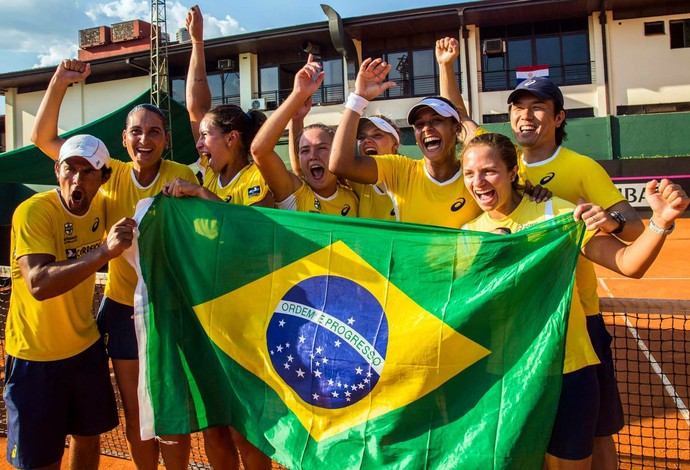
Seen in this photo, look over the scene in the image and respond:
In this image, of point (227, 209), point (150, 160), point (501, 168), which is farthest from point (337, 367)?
point (150, 160)

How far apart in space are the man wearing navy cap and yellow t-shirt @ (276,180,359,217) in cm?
116

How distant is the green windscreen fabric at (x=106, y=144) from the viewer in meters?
10.0

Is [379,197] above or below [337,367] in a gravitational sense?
above

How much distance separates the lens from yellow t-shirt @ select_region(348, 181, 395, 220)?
12.8ft

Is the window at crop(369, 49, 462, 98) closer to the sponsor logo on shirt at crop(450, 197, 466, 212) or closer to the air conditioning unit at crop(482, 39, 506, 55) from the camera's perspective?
the air conditioning unit at crop(482, 39, 506, 55)

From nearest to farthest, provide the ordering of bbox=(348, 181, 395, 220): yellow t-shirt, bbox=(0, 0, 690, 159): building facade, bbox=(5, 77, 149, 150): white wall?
1. bbox=(348, 181, 395, 220): yellow t-shirt
2. bbox=(0, 0, 690, 159): building facade
3. bbox=(5, 77, 149, 150): white wall

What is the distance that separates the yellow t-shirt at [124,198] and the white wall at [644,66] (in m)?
24.0

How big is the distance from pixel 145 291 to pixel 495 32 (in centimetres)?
2480

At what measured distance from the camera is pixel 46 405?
3.36 metres

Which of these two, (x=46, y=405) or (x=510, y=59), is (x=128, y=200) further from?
(x=510, y=59)

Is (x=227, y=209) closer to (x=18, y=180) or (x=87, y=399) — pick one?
(x=87, y=399)

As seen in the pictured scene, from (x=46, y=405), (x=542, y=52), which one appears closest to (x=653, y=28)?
A: (x=542, y=52)

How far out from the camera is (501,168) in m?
2.99

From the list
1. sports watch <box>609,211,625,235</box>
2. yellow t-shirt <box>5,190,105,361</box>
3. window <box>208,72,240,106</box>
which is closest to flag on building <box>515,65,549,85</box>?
window <box>208,72,240,106</box>
